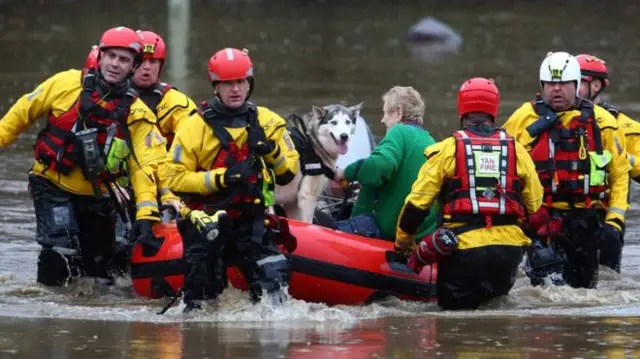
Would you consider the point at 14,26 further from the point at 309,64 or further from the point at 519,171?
the point at 519,171

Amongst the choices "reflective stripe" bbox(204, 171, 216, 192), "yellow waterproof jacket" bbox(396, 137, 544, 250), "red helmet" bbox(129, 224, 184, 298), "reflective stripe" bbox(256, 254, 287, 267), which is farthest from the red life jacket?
"yellow waterproof jacket" bbox(396, 137, 544, 250)

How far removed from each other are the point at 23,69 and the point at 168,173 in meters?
17.8

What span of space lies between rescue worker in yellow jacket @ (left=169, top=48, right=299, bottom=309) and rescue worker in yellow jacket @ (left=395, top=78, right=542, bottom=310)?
0.89 meters

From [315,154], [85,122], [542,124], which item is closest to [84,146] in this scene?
[85,122]

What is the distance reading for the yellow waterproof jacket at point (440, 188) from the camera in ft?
31.5

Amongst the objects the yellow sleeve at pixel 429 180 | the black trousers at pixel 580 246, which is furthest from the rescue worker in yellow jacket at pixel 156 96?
the black trousers at pixel 580 246

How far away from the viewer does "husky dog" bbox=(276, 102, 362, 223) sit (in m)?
11.8

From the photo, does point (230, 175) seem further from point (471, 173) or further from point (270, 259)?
point (471, 173)

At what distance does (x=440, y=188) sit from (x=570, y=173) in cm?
137

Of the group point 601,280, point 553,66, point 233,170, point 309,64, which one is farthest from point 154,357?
point 309,64

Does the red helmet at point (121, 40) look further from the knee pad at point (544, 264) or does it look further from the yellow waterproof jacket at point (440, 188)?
the knee pad at point (544, 264)

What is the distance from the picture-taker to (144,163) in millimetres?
10352

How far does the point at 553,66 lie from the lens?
1050cm

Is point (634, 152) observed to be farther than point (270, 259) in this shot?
Yes
